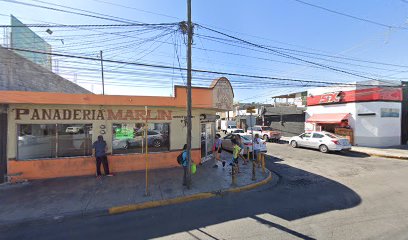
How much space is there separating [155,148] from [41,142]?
4686 mm

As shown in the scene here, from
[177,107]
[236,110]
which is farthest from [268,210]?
[236,110]

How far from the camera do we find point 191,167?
25.3 ft

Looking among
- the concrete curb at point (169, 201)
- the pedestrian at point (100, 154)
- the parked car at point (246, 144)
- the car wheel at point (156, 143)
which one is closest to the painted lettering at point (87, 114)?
the pedestrian at point (100, 154)

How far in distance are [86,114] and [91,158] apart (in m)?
1.93

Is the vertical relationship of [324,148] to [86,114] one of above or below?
below

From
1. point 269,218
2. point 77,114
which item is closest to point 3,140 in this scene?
point 77,114

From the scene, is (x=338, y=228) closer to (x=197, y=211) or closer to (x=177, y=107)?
(x=197, y=211)

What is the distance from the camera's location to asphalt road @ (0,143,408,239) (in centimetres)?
457

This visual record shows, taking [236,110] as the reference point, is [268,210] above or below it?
below

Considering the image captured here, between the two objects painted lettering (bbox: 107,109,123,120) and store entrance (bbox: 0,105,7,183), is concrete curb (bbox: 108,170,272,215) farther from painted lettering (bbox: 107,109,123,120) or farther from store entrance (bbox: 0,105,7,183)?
store entrance (bbox: 0,105,7,183)

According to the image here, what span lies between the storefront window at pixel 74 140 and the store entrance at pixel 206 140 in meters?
5.50

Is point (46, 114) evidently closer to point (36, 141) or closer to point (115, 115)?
point (36, 141)

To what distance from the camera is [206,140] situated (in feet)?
41.1

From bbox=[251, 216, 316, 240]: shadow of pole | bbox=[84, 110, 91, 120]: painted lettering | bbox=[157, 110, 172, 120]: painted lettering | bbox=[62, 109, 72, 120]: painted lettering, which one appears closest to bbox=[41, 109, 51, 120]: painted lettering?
bbox=[62, 109, 72, 120]: painted lettering
